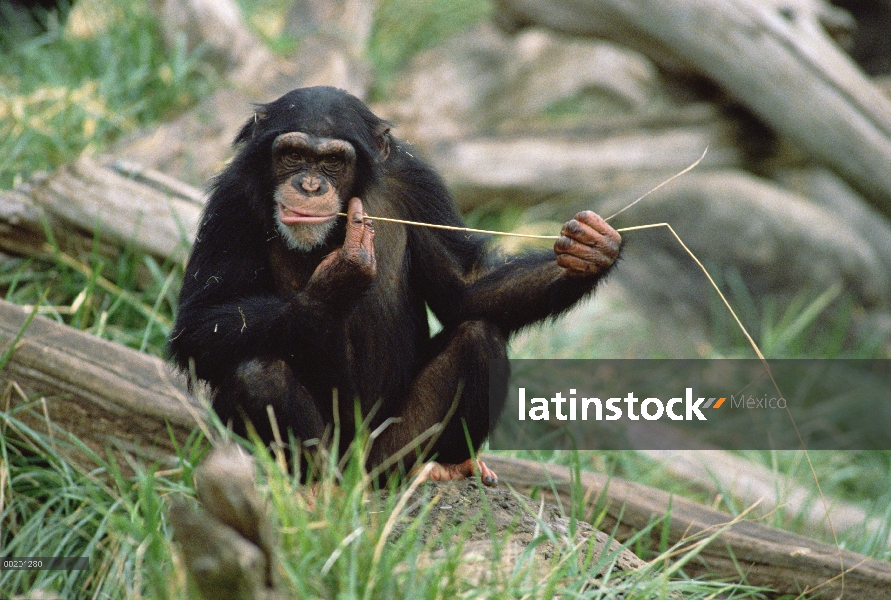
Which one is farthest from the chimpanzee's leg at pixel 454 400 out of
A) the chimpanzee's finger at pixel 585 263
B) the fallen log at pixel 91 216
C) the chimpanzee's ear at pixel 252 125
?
the fallen log at pixel 91 216

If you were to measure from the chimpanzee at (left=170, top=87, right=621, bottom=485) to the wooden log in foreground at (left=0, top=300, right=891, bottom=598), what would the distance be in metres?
0.61

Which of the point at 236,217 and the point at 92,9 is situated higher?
the point at 236,217

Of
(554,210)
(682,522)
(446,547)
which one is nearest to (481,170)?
(554,210)

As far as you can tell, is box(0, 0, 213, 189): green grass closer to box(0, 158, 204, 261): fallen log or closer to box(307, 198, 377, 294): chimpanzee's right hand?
box(0, 158, 204, 261): fallen log

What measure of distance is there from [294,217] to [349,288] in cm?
37

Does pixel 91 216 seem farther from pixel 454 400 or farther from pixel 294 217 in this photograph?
pixel 454 400

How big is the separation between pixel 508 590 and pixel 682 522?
1.97 meters

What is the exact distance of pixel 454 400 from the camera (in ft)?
12.8

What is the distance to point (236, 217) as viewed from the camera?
154 inches

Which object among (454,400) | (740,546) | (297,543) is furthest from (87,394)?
(740,546)

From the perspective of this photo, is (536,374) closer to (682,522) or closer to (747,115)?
(682,522)

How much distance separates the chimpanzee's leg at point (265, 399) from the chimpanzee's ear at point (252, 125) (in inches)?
43.8

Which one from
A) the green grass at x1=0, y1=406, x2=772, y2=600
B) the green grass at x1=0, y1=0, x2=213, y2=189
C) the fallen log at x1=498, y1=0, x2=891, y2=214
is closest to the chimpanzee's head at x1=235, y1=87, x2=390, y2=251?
the green grass at x1=0, y1=406, x2=772, y2=600

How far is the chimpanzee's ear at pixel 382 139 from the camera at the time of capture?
4.05m
